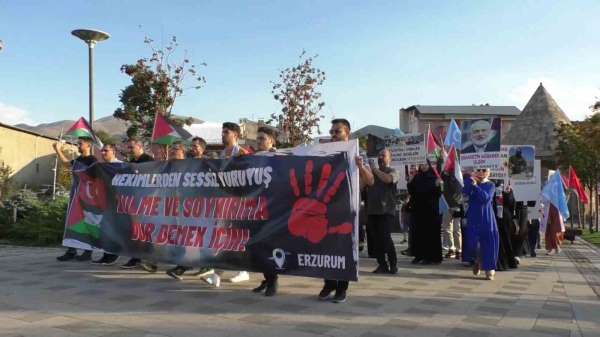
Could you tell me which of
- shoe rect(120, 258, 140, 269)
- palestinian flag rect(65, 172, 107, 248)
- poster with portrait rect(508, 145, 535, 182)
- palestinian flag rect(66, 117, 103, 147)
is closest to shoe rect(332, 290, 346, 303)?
shoe rect(120, 258, 140, 269)

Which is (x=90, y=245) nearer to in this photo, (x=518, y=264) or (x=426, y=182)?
(x=426, y=182)

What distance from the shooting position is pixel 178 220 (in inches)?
271

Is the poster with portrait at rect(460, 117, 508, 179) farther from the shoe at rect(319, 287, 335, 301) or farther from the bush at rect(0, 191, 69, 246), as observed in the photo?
the bush at rect(0, 191, 69, 246)

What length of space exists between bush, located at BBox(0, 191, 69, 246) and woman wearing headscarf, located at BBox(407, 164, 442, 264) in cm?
825

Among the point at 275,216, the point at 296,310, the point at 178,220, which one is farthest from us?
the point at 178,220

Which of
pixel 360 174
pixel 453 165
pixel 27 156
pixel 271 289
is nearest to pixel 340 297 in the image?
pixel 271 289

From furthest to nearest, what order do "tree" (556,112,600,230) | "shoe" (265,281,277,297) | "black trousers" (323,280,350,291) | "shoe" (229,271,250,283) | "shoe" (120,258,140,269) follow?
"tree" (556,112,600,230)
"shoe" (120,258,140,269)
"shoe" (229,271,250,283)
"shoe" (265,281,277,297)
"black trousers" (323,280,350,291)

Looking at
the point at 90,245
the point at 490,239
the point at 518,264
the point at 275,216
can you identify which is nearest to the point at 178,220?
the point at 275,216

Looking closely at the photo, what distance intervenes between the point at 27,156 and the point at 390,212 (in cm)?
4253

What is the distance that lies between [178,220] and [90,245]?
6.75ft

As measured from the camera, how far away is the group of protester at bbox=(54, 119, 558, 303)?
673 centimetres

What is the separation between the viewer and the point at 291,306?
5.72m

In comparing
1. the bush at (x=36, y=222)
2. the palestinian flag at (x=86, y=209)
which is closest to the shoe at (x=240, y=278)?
the palestinian flag at (x=86, y=209)

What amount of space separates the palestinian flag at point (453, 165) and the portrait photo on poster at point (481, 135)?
97.3 inches
